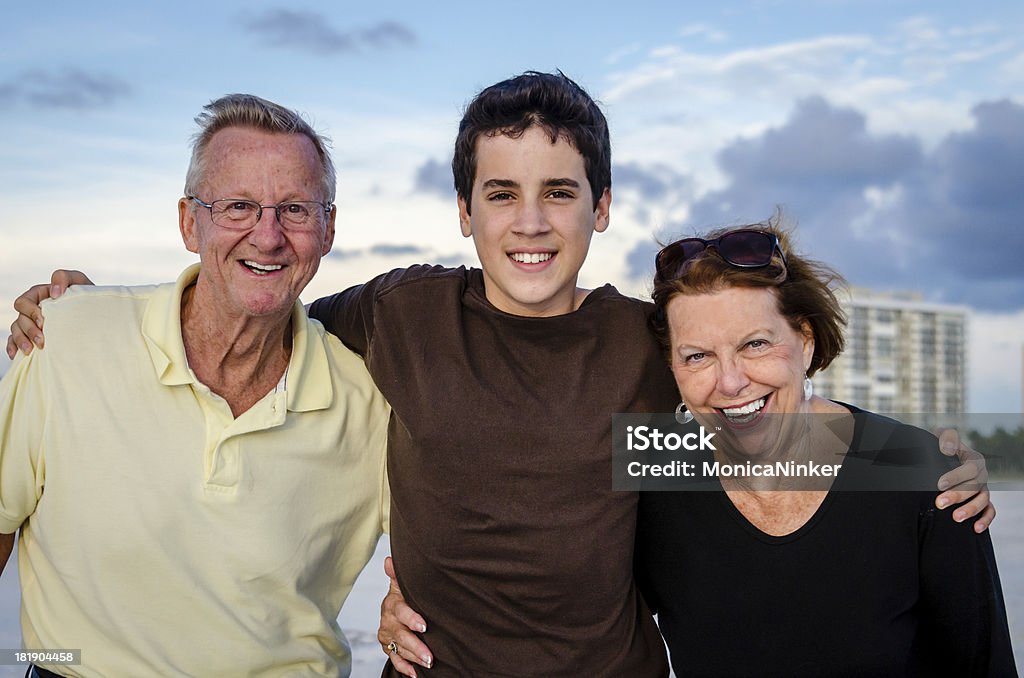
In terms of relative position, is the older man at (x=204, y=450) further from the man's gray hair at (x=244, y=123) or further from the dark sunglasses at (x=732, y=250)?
the dark sunglasses at (x=732, y=250)

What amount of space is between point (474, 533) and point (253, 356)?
93 cm

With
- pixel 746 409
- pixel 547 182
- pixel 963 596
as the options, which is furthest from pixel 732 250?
pixel 963 596

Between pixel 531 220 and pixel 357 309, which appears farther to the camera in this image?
pixel 357 309

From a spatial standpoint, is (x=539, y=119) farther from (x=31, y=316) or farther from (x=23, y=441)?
(x=23, y=441)

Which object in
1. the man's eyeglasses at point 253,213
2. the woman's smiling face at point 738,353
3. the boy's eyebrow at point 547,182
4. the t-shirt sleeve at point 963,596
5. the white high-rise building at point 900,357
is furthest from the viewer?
the white high-rise building at point 900,357

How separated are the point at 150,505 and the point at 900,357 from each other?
72184mm

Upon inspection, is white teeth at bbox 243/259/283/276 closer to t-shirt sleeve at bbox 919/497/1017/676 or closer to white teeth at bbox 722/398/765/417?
white teeth at bbox 722/398/765/417

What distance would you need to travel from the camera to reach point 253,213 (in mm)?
3104

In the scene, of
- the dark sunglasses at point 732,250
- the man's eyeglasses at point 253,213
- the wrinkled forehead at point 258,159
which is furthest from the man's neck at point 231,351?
the dark sunglasses at point 732,250

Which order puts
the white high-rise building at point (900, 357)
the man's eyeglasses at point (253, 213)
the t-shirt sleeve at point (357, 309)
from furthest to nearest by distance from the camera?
the white high-rise building at point (900, 357)
the t-shirt sleeve at point (357, 309)
the man's eyeglasses at point (253, 213)

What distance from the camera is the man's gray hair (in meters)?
3.14

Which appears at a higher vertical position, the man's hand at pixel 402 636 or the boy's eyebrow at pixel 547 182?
the boy's eyebrow at pixel 547 182

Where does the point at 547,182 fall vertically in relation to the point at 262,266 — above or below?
above

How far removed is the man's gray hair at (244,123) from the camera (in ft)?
10.3
